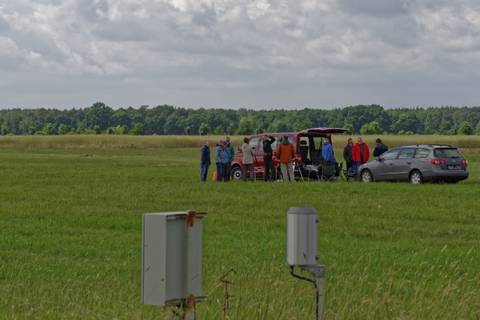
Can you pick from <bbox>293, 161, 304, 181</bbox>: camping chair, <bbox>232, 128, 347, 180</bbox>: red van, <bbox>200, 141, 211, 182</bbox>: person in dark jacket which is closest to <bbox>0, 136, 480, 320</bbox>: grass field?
<bbox>200, 141, 211, 182</bbox>: person in dark jacket

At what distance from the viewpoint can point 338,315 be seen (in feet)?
25.9

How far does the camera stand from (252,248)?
1466 cm

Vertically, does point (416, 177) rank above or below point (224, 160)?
below

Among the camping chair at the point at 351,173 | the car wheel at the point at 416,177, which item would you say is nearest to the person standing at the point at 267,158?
the camping chair at the point at 351,173

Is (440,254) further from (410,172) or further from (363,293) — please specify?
(410,172)

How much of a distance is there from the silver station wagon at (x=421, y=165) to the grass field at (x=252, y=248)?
Result: 243cm

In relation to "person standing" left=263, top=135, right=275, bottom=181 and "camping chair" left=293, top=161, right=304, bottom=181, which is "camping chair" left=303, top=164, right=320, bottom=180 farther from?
"person standing" left=263, top=135, right=275, bottom=181

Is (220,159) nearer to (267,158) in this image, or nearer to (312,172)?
(267,158)

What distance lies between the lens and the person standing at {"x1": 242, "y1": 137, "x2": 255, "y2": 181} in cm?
3341

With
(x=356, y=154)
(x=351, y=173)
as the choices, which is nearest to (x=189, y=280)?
(x=356, y=154)

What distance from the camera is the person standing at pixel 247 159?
33406mm

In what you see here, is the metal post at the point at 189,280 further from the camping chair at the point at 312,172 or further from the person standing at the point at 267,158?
the camping chair at the point at 312,172

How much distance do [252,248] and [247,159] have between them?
61.6ft

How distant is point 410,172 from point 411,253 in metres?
18.6
